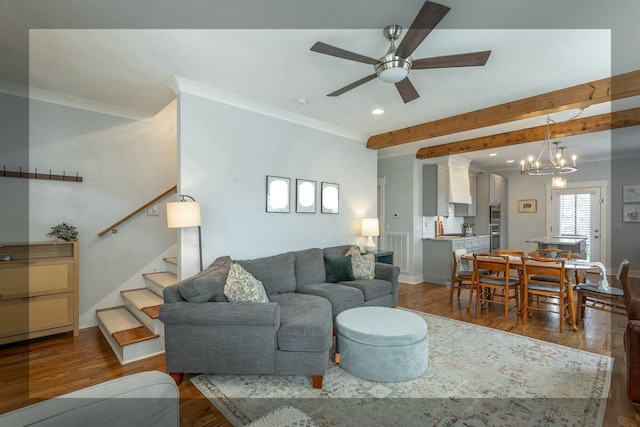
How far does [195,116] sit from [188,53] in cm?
76

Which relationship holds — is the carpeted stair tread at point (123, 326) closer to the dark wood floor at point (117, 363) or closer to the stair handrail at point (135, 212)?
the dark wood floor at point (117, 363)

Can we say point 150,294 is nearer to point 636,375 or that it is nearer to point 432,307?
point 432,307

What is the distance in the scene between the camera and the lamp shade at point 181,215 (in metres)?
2.88

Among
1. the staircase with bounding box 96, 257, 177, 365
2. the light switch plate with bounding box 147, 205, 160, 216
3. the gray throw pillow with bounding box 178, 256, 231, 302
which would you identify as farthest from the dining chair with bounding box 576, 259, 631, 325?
the light switch plate with bounding box 147, 205, 160, 216

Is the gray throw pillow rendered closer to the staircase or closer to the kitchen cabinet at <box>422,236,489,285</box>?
the staircase

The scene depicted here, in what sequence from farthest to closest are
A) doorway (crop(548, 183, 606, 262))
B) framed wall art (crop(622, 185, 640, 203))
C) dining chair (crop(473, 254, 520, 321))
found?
doorway (crop(548, 183, 606, 262))
framed wall art (crop(622, 185, 640, 203))
dining chair (crop(473, 254, 520, 321))

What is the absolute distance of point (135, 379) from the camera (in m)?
1.07

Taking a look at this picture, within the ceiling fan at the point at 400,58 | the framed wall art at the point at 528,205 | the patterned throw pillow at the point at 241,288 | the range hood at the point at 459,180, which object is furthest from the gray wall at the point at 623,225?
the patterned throw pillow at the point at 241,288

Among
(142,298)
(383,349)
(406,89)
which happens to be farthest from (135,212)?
(406,89)

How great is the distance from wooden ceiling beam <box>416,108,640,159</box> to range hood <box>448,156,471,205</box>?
76cm

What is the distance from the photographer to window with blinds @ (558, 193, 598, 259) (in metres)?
7.16

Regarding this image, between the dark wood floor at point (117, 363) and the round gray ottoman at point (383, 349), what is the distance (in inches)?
42.2

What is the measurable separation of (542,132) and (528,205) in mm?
4346

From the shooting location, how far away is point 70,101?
3619 mm
